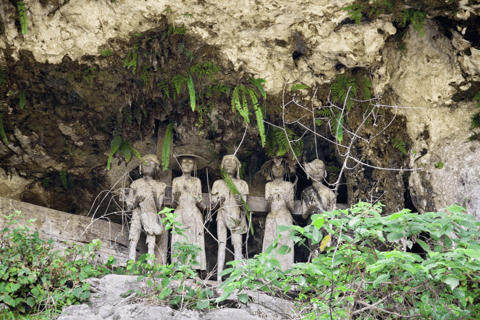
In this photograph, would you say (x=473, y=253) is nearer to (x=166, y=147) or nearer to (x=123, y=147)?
(x=166, y=147)

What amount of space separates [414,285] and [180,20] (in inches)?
171

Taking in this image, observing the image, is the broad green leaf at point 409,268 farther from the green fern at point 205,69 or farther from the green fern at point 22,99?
the green fern at point 22,99

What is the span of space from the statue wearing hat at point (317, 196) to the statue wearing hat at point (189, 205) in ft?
4.70

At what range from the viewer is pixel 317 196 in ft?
24.3

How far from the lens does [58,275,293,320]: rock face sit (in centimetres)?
538

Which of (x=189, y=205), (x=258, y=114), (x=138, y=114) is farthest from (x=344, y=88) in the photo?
(x=138, y=114)

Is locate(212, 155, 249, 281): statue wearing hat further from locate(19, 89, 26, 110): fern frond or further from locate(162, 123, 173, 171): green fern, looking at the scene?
locate(19, 89, 26, 110): fern frond

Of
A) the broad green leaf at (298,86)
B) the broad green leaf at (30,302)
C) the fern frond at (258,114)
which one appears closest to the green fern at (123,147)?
the fern frond at (258,114)

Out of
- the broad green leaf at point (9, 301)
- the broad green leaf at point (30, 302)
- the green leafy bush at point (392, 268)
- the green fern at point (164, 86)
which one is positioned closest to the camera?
the green leafy bush at point (392, 268)

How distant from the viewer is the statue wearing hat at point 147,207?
7109mm

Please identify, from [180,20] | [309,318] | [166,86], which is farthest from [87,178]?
[309,318]

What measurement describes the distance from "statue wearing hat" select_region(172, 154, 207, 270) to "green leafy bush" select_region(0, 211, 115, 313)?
4.90 ft

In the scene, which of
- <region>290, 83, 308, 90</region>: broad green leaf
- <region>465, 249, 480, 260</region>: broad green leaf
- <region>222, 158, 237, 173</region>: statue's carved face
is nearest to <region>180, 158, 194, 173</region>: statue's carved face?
<region>222, 158, 237, 173</region>: statue's carved face

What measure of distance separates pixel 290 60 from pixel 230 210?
217cm
